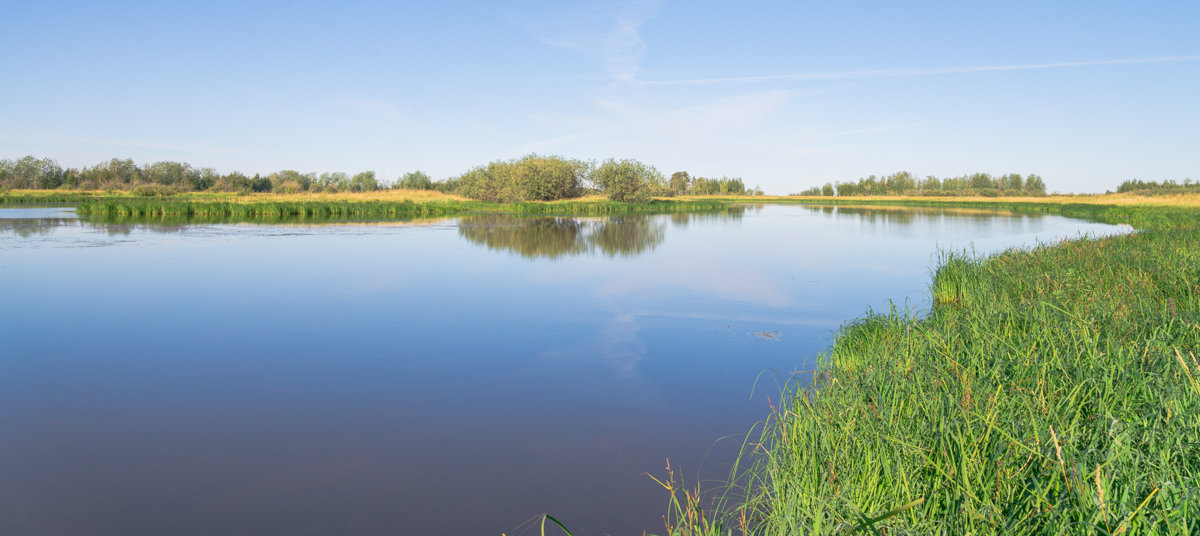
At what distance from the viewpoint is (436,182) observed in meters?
93.4

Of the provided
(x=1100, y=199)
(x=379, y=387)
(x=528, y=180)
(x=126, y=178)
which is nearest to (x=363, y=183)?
(x=126, y=178)

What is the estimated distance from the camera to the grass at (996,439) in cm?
224

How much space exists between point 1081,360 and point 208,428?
18.3 ft

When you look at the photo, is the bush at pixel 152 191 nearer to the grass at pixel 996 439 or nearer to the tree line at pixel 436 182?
the tree line at pixel 436 182

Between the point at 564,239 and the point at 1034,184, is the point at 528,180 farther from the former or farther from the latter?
the point at 1034,184

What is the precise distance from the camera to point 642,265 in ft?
46.2

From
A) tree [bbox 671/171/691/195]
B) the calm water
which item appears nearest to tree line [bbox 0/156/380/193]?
tree [bbox 671/171/691/195]

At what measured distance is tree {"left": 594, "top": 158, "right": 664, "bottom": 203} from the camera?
176ft

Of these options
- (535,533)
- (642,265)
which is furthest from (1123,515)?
(642,265)

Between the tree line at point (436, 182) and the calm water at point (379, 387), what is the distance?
3861 cm

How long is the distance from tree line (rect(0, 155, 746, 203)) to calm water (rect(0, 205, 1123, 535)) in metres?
38.6

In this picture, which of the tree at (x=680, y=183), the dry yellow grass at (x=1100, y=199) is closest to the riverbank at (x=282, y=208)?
the dry yellow grass at (x=1100, y=199)

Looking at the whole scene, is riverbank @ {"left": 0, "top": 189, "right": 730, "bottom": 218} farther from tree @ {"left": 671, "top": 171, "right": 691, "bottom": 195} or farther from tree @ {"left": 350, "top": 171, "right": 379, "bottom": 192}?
tree @ {"left": 671, "top": 171, "right": 691, "bottom": 195}

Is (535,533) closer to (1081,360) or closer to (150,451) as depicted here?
(150,451)
